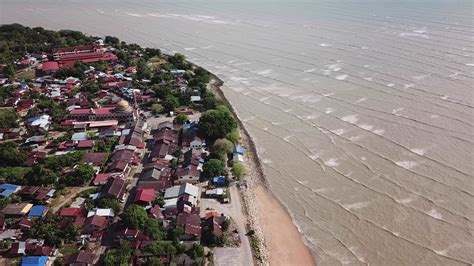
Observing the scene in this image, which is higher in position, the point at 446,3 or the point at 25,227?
the point at 446,3

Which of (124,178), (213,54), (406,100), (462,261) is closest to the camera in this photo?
(462,261)

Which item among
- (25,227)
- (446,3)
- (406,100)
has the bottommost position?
(25,227)

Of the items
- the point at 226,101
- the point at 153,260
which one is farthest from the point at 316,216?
the point at 226,101

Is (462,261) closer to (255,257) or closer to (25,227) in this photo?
(255,257)

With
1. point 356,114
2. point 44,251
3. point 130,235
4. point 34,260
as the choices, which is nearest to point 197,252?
point 130,235

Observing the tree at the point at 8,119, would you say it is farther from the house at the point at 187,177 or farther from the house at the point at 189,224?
the house at the point at 189,224

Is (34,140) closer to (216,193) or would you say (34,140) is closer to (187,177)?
(187,177)
